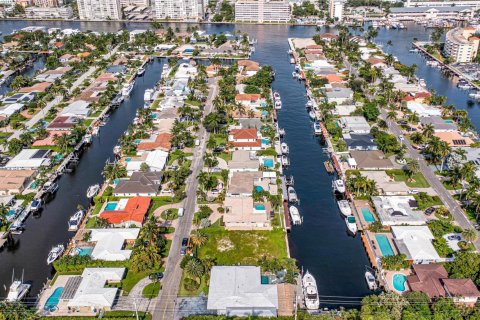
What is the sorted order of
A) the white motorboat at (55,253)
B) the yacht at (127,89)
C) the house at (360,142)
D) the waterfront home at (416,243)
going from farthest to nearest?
the yacht at (127,89), the house at (360,142), the white motorboat at (55,253), the waterfront home at (416,243)

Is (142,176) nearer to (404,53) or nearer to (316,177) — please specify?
(316,177)

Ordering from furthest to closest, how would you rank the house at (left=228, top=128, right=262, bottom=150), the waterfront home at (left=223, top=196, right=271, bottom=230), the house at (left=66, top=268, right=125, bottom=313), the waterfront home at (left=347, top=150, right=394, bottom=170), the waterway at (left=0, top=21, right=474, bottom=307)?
the house at (left=228, top=128, right=262, bottom=150) < the waterfront home at (left=347, top=150, right=394, bottom=170) < the waterfront home at (left=223, top=196, right=271, bottom=230) < the waterway at (left=0, top=21, right=474, bottom=307) < the house at (left=66, top=268, right=125, bottom=313)

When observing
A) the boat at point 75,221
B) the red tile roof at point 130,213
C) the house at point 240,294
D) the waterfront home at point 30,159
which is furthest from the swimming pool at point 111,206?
the house at point 240,294

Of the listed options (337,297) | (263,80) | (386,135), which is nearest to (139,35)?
(263,80)

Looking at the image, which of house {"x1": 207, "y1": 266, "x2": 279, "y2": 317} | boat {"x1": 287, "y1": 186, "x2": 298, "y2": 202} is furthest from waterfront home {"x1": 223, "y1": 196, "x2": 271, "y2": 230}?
house {"x1": 207, "y1": 266, "x2": 279, "y2": 317}

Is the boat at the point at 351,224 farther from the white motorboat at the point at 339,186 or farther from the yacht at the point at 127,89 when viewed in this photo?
the yacht at the point at 127,89

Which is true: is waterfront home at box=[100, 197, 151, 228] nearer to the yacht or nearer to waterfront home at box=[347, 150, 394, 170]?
waterfront home at box=[347, 150, 394, 170]
